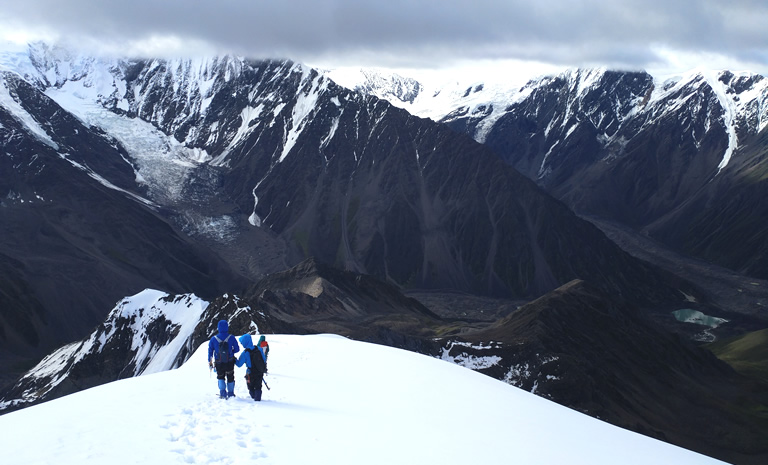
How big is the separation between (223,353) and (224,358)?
0.73ft

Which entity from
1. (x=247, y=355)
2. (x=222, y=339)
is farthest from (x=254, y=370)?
(x=222, y=339)

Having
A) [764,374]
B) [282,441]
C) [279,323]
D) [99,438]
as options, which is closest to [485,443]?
[282,441]

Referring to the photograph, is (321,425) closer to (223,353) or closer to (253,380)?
(253,380)

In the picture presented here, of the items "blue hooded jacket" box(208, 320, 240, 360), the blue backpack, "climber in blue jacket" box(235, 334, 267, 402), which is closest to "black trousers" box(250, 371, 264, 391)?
"climber in blue jacket" box(235, 334, 267, 402)

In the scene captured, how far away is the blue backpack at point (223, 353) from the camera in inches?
925

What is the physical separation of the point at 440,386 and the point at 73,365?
91444 mm

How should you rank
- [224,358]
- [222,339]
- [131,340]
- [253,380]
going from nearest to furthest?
[253,380] → [224,358] → [222,339] → [131,340]

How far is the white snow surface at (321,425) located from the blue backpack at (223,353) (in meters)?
1.20

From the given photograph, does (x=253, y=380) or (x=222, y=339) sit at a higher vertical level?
(x=222, y=339)

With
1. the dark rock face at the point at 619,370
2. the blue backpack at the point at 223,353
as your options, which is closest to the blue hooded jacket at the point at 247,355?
the blue backpack at the point at 223,353

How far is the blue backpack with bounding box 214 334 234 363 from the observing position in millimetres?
23500

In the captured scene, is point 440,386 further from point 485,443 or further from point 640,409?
point 640,409

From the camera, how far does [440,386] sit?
28.5 metres

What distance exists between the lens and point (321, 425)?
781 inches
